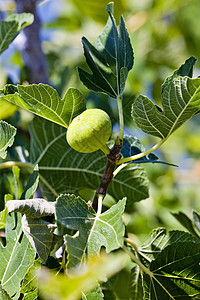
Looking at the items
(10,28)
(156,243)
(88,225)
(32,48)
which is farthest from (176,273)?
(32,48)

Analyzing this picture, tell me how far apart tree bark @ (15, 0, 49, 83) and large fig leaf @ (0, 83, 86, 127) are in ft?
2.14

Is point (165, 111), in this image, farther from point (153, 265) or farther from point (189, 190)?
point (189, 190)

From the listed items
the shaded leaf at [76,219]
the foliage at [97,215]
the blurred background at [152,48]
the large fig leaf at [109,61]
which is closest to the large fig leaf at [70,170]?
the foliage at [97,215]

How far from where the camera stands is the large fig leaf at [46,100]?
71 centimetres

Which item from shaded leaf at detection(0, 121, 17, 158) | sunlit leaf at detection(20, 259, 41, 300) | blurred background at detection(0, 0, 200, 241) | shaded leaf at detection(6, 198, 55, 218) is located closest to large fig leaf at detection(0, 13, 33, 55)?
shaded leaf at detection(0, 121, 17, 158)

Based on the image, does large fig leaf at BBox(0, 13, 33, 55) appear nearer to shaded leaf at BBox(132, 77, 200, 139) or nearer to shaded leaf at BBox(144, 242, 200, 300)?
shaded leaf at BBox(132, 77, 200, 139)

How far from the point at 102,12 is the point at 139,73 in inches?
15.7

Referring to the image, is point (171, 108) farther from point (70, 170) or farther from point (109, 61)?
point (70, 170)

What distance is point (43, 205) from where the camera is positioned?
71 centimetres

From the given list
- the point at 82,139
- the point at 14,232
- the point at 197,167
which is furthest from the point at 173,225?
the point at 82,139

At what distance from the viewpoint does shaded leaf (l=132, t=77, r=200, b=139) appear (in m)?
0.67

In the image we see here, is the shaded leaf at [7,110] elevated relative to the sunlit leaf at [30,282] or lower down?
elevated

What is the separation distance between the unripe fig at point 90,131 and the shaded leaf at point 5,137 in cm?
11

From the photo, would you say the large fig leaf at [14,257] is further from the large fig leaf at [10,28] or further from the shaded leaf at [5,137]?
the large fig leaf at [10,28]
